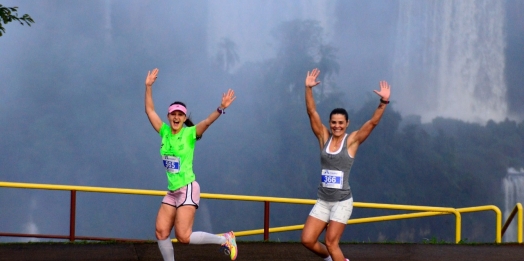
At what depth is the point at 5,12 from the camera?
12.2 m

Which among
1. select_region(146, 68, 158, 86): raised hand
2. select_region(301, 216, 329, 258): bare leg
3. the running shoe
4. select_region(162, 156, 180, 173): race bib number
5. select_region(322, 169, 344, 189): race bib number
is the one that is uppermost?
select_region(146, 68, 158, 86): raised hand

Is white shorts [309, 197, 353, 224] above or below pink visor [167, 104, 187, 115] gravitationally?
below

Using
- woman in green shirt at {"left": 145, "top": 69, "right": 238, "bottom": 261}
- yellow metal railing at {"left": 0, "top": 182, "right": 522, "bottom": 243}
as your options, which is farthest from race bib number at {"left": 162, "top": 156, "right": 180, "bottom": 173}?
yellow metal railing at {"left": 0, "top": 182, "right": 522, "bottom": 243}

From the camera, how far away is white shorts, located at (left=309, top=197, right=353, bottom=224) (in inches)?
Result: 271

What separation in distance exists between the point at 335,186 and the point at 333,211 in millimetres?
239

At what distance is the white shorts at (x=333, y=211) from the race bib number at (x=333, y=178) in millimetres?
168

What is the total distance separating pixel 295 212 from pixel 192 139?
79449 mm

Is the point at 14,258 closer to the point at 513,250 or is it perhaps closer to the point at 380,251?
the point at 380,251

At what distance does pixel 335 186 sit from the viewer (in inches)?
272

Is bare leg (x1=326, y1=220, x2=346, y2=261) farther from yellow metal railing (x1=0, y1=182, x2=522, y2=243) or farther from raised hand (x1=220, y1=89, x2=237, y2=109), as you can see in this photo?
yellow metal railing (x1=0, y1=182, x2=522, y2=243)

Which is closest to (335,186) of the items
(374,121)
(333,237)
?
(333,237)

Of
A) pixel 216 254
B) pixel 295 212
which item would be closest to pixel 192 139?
pixel 216 254

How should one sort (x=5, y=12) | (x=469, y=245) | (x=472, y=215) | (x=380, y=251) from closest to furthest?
(x=380, y=251) → (x=469, y=245) → (x=5, y=12) → (x=472, y=215)

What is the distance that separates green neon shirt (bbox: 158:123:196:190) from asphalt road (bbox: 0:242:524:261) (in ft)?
6.34
